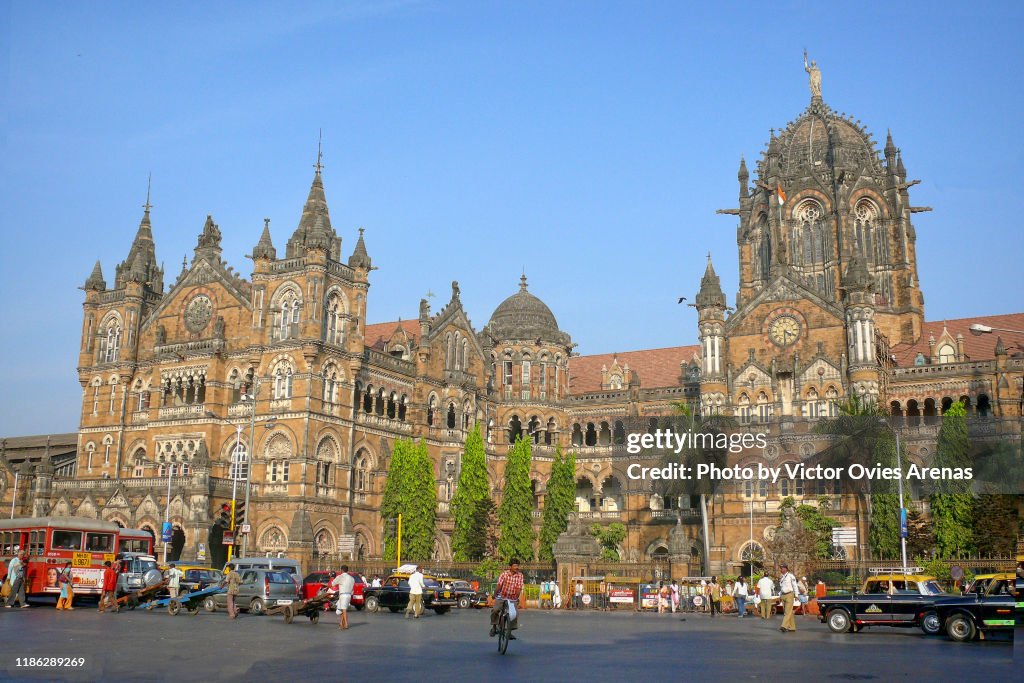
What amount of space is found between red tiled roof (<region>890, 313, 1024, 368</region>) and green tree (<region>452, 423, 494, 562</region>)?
102 feet

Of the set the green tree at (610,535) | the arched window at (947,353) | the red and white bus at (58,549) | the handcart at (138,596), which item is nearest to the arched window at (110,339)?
the red and white bus at (58,549)

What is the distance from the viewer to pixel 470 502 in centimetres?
6306

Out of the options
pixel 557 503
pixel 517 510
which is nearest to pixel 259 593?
pixel 517 510

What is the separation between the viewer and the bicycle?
69.2ft

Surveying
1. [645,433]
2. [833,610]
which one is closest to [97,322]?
[645,433]

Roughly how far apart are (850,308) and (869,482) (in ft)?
44.5

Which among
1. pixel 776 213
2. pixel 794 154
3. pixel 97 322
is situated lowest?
pixel 97 322

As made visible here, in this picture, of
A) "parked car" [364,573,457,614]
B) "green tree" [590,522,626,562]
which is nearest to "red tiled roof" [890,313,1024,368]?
"green tree" [590,522,626,562]

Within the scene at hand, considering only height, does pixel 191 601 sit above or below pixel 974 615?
below

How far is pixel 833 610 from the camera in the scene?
29.2 m

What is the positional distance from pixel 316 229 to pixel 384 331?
16.6 m

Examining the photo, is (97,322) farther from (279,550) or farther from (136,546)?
(136,546)

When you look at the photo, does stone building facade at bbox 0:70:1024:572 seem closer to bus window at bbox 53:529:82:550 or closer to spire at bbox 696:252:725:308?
spire at bbox 696:252:725:308

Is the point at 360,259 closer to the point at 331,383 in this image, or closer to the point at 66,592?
the point at 331,383
